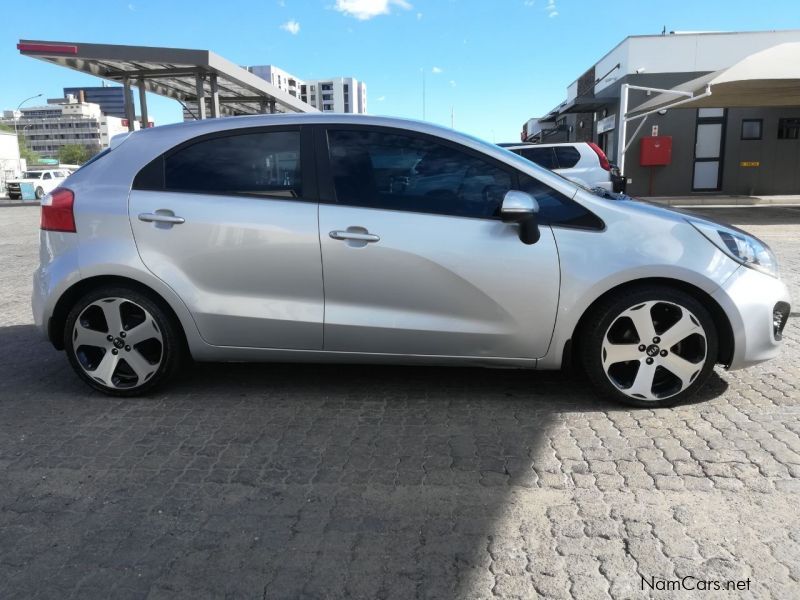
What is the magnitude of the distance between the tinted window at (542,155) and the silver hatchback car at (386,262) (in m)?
9.38

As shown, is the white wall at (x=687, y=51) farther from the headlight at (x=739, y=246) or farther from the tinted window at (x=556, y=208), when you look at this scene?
the tinted window at (x=556, y=208)

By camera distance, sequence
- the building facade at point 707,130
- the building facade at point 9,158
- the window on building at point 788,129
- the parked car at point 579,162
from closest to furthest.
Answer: the parked car at point 579,162 < the building facade at point 707,130 < the window on building at point 788,129 < the building facade at point 9,158

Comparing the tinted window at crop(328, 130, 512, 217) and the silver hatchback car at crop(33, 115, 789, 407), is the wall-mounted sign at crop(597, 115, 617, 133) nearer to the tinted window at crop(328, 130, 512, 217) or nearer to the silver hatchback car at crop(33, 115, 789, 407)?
the silver hatchback car at crop(33, 115, 789, 407)

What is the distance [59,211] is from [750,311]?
406 cm

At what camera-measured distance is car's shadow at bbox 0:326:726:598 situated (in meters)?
2.35

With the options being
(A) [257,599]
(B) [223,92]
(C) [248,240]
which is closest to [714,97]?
(B) [223,92]

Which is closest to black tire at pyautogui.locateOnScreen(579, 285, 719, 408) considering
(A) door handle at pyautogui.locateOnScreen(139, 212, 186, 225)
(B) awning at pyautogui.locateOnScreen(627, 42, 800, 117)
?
(A) door handle at pyautogui.locateOnScreen(139, 212, 186, 225)

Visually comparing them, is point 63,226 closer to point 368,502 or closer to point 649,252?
point 368,502

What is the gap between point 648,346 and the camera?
11.9 ft

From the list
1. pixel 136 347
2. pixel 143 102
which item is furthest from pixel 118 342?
pixel 143 102

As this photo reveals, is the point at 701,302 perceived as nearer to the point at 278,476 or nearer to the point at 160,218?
the point at 278,476

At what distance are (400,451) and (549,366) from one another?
3.45ft

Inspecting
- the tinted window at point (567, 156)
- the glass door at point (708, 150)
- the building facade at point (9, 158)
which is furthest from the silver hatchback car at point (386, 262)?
the building facade at point (9, 158)

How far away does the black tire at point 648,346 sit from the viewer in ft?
11.7
